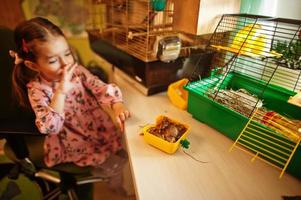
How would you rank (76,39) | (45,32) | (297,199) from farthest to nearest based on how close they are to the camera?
1. (76,39)
2. (45,32)
3. (297,199)

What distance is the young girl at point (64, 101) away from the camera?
725 mm

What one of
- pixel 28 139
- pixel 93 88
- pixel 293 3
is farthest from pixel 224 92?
pixel 28 139

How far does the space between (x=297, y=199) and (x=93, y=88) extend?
29.3 inches

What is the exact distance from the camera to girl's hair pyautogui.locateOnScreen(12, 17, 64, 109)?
0.71 metres

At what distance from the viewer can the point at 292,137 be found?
1.78 feet

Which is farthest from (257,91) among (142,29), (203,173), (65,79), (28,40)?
(28,40)

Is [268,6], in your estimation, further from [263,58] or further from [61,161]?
[61,161]

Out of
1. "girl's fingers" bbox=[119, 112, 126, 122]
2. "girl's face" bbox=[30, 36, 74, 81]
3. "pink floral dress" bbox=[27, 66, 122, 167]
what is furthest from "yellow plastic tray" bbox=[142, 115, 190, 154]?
"girl's face" bbox=[30, 36, 74, 81]

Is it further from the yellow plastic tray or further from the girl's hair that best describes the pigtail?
the yellow plastic tray

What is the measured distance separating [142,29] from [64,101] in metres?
0.42

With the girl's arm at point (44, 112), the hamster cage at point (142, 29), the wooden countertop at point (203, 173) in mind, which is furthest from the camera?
the hamster cage at point (142, 29)

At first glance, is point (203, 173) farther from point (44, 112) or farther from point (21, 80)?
point (21, 80)

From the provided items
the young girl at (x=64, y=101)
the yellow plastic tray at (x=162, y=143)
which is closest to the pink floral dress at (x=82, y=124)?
the young girl at (x=64, y=101)

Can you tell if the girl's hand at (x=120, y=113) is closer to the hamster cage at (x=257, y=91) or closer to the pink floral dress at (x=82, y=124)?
the pink floral dress at (x=82, y=124)
